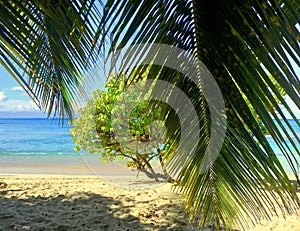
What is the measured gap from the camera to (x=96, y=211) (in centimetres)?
377

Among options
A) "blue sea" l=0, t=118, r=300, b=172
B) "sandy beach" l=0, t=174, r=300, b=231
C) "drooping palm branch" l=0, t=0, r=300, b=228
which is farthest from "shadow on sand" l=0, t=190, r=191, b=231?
"blue sea" l=0, t=118, r=300, b=172

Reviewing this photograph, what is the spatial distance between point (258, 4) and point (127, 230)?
3.03 meters

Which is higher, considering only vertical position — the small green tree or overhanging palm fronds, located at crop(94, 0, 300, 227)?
the small green tree

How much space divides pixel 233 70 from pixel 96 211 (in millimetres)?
3348

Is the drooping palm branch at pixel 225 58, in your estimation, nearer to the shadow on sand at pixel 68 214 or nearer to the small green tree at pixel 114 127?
the shadow on sand at pixel 68 214

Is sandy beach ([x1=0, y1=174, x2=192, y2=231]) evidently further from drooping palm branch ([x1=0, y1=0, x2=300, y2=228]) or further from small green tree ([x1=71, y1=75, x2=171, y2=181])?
drooping palm branch ([x1=0, y1=0, x2=300, y2=228])

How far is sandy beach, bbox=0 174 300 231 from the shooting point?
3396mm

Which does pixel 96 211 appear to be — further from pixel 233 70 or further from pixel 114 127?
pixel 233 70

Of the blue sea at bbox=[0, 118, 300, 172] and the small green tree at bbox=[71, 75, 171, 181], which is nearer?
the small green tree at bbox=[71, 75, 171, 181]

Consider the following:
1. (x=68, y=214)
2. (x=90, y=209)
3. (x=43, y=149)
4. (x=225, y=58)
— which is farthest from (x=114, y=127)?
(x=43, y=149)

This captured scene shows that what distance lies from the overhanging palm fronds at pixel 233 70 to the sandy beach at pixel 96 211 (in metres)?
2.52

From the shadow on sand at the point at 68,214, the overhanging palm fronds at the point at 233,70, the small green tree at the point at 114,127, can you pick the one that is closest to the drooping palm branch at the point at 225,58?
the overhanging palm fronds at the point at 233,70

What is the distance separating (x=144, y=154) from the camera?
4953 millimetres

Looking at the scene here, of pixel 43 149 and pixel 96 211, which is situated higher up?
pixel 43 149
